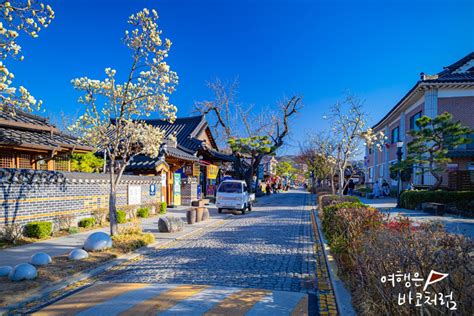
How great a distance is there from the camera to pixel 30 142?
11.3 meters

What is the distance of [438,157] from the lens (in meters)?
20.4

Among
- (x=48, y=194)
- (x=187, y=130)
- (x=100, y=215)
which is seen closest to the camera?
(x=48, y=194)

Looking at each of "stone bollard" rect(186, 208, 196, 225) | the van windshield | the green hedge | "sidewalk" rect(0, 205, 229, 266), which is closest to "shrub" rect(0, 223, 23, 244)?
"sidewalk" rect(0, 205, 229, 266)

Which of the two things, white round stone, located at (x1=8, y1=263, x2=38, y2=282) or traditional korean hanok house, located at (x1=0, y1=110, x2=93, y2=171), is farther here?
traditional korean hanok house, located at (x1=0, y1=110, x2=93, y2=171)

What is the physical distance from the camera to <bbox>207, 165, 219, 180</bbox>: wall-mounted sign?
3296 centimetres

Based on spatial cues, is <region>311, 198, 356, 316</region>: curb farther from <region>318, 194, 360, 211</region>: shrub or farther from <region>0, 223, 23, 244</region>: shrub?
<region>0, 223, 23, 244</region>: shrub

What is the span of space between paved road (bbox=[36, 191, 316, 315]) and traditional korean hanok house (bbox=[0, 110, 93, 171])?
18.4 ft

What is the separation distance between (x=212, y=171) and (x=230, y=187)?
13.8m

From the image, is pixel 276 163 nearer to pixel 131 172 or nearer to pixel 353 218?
pixel 131 172

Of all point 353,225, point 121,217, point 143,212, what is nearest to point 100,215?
point 121,217

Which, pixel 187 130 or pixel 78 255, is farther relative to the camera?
pixel 187 130

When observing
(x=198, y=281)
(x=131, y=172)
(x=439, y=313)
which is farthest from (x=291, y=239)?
(x=131, y=172)

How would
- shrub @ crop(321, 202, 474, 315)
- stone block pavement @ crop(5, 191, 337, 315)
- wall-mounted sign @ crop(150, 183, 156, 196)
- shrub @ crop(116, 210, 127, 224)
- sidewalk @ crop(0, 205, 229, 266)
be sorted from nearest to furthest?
1. shrub @ crop(321, 202, 474, 315)
2. stone block pavement @ crop(5, 191, 337, 315)
3. sidewalk @ crop(0, 205, 229, 266)
4. shrub @ crop(116, 210, 127, 224)
5. wall-mounted sign @ crop(150, 183, 156, 196)

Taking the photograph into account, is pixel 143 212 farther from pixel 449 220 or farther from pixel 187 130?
pixel 187 130
